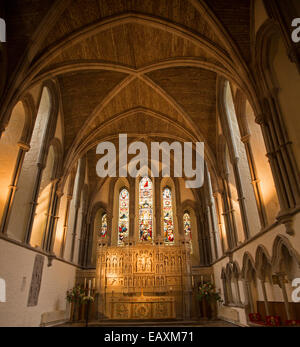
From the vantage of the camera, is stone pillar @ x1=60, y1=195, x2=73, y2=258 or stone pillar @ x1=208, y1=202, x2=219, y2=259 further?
stone pillar @ x1=208, y1=202, x2=219, y2=259

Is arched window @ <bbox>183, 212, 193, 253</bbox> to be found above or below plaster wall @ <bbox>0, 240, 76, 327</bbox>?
above

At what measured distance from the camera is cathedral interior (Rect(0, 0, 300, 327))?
8508 mm

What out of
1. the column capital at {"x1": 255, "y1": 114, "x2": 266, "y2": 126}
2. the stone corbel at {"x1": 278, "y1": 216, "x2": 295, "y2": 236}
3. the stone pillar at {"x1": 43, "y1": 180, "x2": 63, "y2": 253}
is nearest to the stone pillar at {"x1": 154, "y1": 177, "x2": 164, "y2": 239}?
the stone pillar at {"x1": 43, "y1": 180, "x2": 63, "y2": 253}

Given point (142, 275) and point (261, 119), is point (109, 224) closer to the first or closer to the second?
point (142, 275)

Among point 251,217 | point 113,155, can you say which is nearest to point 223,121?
point 251,217

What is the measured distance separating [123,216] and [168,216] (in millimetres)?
3636

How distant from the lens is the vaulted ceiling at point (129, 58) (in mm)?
9656

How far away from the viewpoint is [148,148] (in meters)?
20.6

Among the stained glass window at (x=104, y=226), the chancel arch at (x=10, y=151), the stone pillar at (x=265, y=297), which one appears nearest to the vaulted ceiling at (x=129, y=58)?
the chancel arch at (x=10, y=151)

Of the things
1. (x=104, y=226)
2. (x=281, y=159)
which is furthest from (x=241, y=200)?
(x=104, y=226)
